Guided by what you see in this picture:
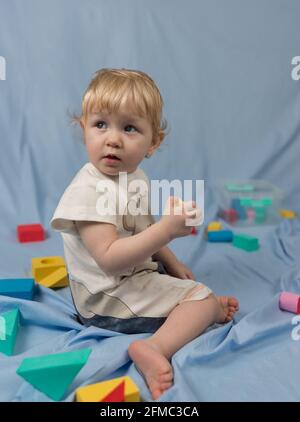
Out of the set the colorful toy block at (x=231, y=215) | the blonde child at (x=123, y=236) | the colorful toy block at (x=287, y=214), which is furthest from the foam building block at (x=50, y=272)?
the colorful toy block at (x=287, y=214)

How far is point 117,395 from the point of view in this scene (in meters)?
0.68

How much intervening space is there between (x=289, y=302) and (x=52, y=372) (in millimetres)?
483

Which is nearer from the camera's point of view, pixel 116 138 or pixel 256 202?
pixel 116 138

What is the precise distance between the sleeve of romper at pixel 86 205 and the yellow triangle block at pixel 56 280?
0.82 feet

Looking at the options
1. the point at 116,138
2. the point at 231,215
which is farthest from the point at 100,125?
the point at 231,215

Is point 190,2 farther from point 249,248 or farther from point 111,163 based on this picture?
point 111,163

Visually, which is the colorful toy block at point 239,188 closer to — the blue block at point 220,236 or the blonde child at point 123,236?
the blue block at point 220,236

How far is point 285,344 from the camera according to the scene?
0.86 metres

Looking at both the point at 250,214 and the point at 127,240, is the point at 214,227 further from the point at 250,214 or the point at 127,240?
the point at 127,240

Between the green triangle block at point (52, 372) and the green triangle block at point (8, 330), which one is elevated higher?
the green triangle block at point (52, 372)

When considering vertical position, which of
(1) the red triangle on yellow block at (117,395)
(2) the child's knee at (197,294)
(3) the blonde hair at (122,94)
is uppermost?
(3) the blonde hair at (122,94)

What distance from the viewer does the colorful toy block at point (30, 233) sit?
1381 mm

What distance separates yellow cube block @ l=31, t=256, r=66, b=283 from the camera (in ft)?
3.74

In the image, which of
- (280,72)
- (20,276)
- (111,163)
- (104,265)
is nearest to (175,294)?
(104,265)
